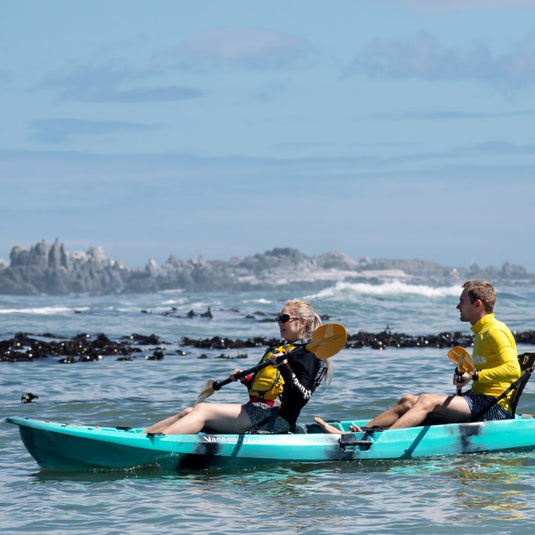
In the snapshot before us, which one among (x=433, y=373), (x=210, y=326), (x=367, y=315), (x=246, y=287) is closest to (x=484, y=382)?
(x=433, y=373)

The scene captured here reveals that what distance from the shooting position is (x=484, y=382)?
850 centimetres

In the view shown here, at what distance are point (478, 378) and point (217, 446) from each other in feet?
8.06

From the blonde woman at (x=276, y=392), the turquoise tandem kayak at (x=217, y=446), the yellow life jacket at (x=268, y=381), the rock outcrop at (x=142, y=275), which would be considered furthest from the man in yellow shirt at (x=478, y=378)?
the rock outcrop at (x=142, y=275)

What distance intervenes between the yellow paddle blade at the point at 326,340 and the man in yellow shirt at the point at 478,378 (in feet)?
2.92

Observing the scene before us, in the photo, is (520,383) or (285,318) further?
(520,383)

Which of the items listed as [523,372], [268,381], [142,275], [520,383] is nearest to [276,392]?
[268,381]

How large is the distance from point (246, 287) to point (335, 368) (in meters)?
109

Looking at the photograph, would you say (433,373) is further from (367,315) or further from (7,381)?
(367,315)

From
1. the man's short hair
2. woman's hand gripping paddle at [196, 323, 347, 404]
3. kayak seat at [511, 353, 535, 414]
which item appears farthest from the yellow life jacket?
kayak seat at [511, 353, 535, 414]

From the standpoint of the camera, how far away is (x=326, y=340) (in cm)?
790

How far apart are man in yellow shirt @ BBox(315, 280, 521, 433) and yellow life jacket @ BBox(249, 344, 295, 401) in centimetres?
67

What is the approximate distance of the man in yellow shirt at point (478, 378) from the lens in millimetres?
8375

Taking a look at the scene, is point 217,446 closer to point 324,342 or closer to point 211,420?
point 211,420

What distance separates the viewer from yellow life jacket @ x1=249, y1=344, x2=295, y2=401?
26.1 feet
